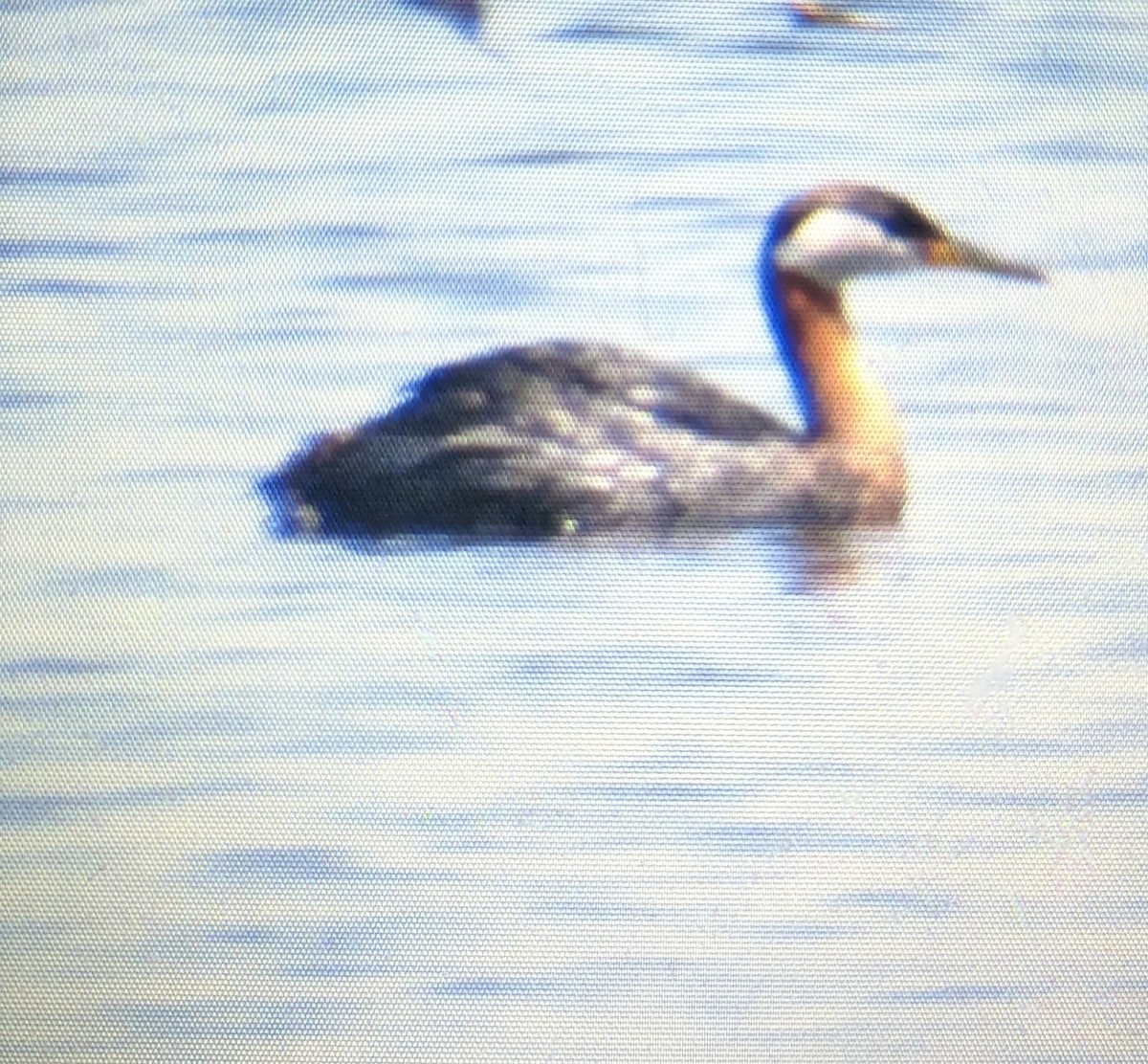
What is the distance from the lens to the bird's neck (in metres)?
0.88

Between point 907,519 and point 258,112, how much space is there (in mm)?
560

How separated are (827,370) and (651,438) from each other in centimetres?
14

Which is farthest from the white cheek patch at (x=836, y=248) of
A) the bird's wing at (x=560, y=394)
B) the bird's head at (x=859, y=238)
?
the bird's wing at (x=560, y=394)

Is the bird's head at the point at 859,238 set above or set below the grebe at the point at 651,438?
above

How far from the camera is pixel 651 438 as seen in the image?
2.89 feet

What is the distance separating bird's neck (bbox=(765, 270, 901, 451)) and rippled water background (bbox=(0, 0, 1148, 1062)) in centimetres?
2

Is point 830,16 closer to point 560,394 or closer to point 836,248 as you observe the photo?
point 836,248

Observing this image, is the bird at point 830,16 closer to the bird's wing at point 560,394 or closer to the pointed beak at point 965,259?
the pointed beak at point 965,259

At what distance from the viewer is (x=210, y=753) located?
86 cm

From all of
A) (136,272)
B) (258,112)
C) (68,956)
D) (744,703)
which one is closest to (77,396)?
(136,272)

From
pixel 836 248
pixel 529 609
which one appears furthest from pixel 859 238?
pixel 529 609

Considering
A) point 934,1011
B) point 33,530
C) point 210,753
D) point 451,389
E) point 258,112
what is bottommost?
point 934,1011

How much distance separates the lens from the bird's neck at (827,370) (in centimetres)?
88

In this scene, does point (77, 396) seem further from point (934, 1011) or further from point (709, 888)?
point (934, 1011)
